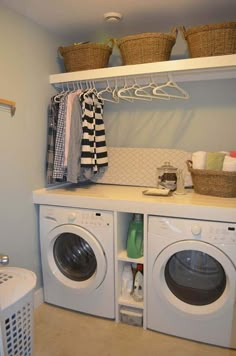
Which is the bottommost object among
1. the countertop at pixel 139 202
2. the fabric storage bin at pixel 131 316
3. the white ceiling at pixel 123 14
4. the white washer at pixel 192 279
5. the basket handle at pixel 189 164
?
the fabric storage bin at pixel 131 316

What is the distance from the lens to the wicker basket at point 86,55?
7.14 feet

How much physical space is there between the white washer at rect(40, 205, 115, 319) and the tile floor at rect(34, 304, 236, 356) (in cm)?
10

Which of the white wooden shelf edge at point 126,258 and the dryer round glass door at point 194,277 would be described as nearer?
the dryer round glass door at point 194,277

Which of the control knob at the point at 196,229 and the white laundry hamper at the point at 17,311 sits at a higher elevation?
the control knob at the point at 196,229

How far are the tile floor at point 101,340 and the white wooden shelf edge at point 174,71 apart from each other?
1821mm

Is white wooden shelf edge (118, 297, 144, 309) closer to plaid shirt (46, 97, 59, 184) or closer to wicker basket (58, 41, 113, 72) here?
plaid shirt (46, 97, 59, 184)

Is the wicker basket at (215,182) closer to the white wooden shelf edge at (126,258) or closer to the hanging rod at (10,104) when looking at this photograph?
the white wooden shelf edge at (126,258)

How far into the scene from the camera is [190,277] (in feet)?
6.54

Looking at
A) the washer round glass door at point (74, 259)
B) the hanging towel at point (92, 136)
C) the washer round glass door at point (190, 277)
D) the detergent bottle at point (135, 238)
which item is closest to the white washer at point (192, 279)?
the washer round glass door at point (190, 277)

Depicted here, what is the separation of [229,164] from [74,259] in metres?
1.39

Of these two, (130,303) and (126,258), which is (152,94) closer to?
(126,258)

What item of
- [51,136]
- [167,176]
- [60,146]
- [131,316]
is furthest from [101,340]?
[51,136]

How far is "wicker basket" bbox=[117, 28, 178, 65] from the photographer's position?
6.45ft

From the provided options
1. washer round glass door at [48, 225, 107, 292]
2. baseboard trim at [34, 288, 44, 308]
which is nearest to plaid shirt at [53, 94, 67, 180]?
washer round glass door at [48, 225, 107, 292]
